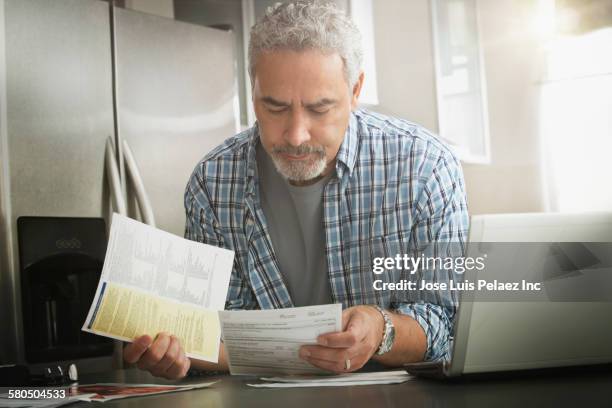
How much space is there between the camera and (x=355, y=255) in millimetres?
1713

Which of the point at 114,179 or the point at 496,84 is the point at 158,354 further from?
the point at 496,84

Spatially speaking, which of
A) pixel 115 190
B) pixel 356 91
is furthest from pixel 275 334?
pixel 115 190

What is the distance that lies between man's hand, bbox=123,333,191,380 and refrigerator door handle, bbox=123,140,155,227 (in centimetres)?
120

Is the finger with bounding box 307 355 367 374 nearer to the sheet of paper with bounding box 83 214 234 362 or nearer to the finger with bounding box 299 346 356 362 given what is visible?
the finger with bounding box 299 346 356 362

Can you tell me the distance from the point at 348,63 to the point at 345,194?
0.99 ft

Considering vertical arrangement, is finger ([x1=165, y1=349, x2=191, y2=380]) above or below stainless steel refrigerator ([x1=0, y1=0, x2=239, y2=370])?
below

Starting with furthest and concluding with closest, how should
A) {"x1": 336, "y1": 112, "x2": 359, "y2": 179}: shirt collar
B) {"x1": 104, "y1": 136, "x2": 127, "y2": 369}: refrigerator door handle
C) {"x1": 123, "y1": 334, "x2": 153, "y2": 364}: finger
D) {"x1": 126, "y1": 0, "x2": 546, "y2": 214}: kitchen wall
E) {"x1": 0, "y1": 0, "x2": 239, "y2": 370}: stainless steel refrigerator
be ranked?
{"x1": 126, "y1": 0, "x2": 546, "y2": 214}: kitchen wall
{"x1": 104, "y1": 136, "x2": 127, "y2": 369}: refrigerator door handle
{"x1": 0, "y1": 0, "x2": 239, "y2": 370}: stainless steel refrigerator
{"x1": 336, "y1": 112, "x2": 359, "y2": 179}: shirt collar
{"x1": 123, "y1": 334, "x2": 153, "y2": 364}: finger

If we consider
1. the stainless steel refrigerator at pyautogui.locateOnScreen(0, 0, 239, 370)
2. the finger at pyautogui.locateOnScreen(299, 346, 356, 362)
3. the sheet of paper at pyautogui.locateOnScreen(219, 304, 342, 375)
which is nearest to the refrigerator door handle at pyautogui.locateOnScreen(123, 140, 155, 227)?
the stainless steel refrigerator at pyautogui.locateOnScreen(0, 0, 239, 370)

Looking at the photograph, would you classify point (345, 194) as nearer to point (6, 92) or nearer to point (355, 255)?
point (355, 255)

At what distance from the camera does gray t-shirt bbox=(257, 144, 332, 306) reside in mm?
1740

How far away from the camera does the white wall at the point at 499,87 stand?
443cm

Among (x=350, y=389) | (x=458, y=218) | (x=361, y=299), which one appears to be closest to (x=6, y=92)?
(x=361, y=299)

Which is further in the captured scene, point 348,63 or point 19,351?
point 19,351

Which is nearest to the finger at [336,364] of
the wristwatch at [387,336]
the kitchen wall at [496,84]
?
the wristwatch at [387,336]
